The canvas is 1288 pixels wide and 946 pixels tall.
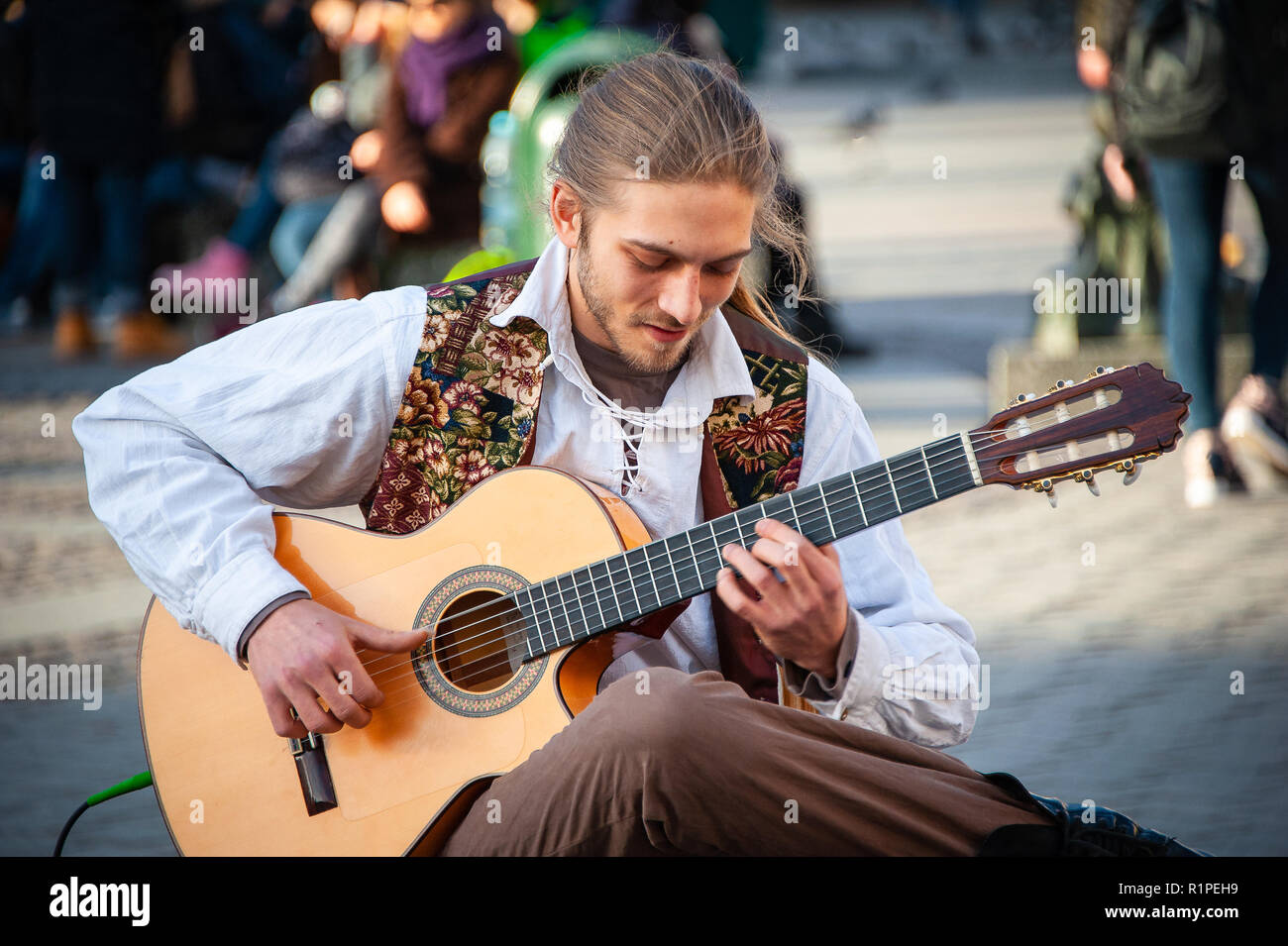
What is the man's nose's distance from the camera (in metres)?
2.30

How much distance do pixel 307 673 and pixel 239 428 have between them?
0.44 metres

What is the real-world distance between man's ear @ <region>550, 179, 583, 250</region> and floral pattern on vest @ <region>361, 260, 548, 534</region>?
16 cm

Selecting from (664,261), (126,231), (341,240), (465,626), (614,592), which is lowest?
(126,231)

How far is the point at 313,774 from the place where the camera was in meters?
2.36

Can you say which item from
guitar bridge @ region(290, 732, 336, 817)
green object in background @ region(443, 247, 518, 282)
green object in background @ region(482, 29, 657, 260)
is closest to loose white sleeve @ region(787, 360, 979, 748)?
guitar bridge @ region(290, 732, 336, 817)

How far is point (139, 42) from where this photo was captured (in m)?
8.47

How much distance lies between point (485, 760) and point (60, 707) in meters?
2.28

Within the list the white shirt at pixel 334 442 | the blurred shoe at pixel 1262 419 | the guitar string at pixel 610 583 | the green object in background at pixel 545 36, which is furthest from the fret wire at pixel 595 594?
the green object in background at pixel 545 36

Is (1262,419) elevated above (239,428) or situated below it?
below

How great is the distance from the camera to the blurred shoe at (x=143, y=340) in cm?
855

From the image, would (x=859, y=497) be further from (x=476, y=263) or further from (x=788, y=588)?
(x=476, y=263)

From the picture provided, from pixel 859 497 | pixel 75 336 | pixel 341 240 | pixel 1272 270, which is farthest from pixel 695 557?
pixel 75 336

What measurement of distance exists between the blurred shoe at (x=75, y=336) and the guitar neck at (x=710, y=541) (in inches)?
273
